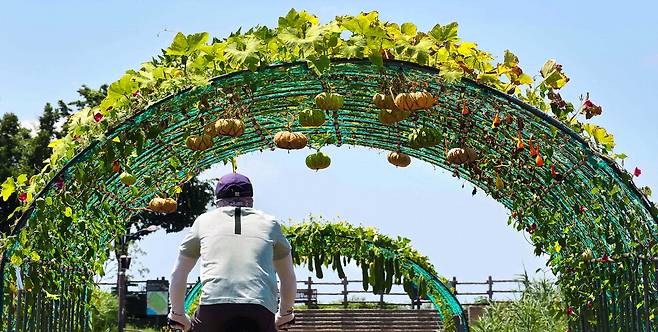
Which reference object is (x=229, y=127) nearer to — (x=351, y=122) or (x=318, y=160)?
(x=318, y=160)

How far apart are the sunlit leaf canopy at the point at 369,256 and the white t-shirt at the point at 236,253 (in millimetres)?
11087

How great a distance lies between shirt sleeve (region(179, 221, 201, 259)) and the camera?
4.81m

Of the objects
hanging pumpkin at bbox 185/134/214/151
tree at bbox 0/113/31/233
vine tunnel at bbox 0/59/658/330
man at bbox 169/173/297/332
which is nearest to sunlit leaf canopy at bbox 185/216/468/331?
vine tunnel at bbox 0/59/658/330

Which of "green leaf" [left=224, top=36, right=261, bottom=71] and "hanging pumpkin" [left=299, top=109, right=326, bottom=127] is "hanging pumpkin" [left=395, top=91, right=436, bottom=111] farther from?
"green leaf" [left=224, top=36, right=261, bottom=71]

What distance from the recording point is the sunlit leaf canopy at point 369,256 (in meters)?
16.0

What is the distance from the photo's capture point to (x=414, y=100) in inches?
266

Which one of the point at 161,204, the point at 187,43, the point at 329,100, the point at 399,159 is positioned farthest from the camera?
the point at 161,204

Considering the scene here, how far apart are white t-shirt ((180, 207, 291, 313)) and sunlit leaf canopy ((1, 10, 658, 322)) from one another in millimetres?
1818

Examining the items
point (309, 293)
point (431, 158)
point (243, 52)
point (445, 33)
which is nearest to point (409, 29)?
point (445, 33)

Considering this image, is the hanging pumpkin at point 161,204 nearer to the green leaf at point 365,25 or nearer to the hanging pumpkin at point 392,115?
the hanging pumpkin at point 392,115

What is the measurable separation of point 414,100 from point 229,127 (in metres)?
1.44

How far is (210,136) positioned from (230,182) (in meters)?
3.15

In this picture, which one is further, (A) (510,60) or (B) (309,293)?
(B) (309,293)

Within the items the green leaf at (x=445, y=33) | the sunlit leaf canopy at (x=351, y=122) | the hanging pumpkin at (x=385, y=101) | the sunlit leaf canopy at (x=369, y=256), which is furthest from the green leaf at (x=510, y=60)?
the sunlit leaf canopy at (x=369, y=256)
